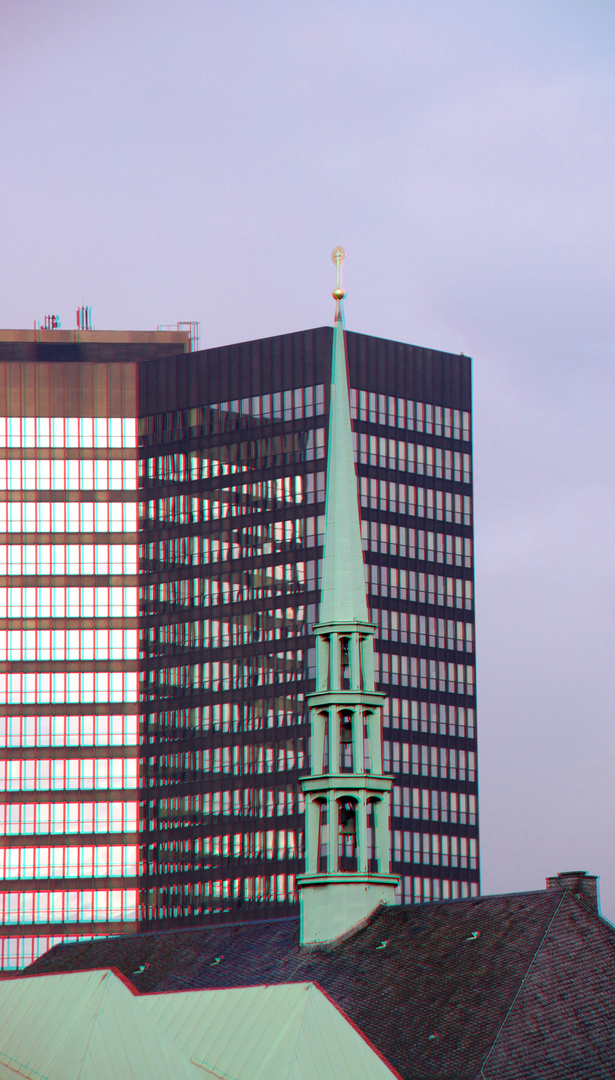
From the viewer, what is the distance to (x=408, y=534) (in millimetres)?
190875

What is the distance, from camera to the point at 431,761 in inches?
7461

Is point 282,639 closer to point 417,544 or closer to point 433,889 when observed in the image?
point 417,544

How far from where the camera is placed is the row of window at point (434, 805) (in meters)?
186

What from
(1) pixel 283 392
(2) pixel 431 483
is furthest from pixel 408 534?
(1) pixel 283 392

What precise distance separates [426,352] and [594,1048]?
12862cm

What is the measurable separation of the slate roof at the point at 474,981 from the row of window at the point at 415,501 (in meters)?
97.2

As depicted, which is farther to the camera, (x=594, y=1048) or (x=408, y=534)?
(x=408, y=534)

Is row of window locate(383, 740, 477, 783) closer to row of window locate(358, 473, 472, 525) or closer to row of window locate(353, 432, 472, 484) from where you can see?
row of window locate(358, 473, 472, 525)

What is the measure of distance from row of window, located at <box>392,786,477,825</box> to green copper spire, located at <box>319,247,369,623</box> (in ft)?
279

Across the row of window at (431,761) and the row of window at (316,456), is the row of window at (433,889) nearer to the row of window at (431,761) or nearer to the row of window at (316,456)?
the row of window at (431,761)

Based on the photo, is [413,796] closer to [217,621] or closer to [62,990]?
[217,621]

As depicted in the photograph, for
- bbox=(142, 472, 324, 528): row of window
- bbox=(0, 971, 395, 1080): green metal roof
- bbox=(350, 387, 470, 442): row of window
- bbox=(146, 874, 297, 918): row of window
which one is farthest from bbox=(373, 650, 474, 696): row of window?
bbox=(0, 971, 395, 1080): green metal roof

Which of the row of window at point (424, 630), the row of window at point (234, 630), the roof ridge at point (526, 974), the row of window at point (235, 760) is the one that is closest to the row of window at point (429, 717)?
the row of window at point (424, 630)

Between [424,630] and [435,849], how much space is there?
21006 millimetres
